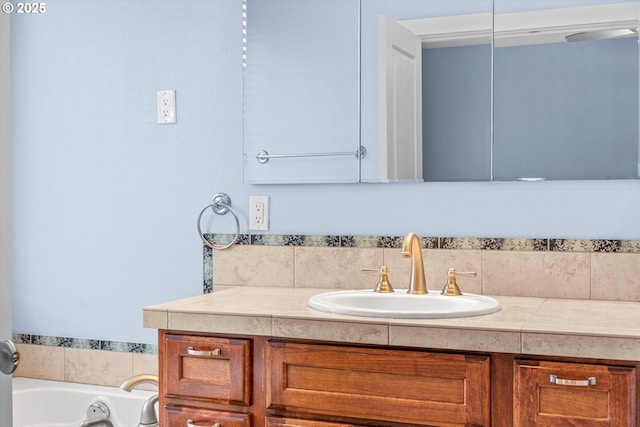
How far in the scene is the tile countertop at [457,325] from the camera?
5.21 feet

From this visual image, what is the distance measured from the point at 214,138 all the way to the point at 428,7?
33.4 inches

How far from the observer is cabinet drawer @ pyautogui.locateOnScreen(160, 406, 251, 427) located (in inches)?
74.0

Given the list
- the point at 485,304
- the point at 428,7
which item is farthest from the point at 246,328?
the point at 428,7

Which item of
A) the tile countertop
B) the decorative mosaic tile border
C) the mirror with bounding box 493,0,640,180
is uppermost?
the mirror with bounding box 493,0,640,180

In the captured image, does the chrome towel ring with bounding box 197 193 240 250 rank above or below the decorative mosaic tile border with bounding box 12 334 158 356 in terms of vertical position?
above

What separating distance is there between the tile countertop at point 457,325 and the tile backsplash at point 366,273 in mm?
78

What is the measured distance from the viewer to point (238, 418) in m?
1.88

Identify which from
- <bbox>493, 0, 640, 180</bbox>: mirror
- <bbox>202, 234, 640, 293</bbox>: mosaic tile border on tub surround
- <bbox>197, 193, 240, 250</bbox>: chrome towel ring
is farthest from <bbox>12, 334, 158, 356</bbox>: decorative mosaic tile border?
<bbox>493, 0, 640, 180</bbox>: mirror

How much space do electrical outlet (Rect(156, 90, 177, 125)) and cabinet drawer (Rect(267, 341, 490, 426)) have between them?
1112 mm

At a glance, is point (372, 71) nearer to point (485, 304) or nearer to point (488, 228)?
point (488, 228)

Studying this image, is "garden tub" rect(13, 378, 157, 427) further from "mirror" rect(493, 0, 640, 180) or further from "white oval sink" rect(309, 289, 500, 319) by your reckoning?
"mirror" rect(493, 0, 640, 180)

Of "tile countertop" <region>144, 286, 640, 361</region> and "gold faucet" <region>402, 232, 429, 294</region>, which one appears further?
"gold faucet" <region>402, 232, 429, 294</region>

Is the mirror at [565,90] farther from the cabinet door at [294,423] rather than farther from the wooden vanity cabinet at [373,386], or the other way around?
the cabinet door at [294,423]

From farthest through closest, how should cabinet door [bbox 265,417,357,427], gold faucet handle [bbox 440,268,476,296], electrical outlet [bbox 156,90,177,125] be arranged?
electrical outlet [bbox 156,90,177,125]
gold faucet handle [bbox 440,268,476,296]
cabinet door [bbox 265,417,357,427]
